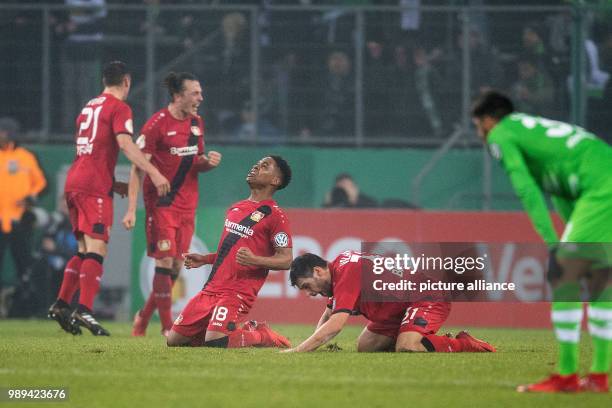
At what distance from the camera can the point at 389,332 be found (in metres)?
10.0

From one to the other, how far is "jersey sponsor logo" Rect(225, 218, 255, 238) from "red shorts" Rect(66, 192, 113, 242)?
2010 millimetres

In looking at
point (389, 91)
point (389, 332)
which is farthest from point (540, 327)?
Answer: point (389, 332)

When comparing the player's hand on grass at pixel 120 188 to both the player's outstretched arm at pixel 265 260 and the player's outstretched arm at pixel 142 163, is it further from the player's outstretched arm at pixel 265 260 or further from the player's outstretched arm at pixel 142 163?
the player's outstretched arm at pixel 265 260

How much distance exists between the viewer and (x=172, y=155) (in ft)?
40.3

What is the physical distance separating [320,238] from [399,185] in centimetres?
158

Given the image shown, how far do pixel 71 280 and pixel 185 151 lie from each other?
1704mm

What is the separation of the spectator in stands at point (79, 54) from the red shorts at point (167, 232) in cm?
501

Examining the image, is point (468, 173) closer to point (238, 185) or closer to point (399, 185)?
point (399, 185)

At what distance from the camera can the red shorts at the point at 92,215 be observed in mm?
11828

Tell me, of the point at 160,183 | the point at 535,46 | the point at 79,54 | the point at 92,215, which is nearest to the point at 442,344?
the point at 160,183

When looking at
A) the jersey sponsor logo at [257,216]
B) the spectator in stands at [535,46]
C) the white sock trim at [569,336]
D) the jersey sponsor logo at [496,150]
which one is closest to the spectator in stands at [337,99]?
the spectator in stands at [535,46]

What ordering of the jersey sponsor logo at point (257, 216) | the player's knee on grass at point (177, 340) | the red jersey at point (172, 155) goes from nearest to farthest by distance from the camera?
the jersey sponsor logo at point (257, 216)
the player's knee on grass at point (177, 340)
the red jersey at point (172, 155)

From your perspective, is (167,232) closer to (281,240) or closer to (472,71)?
(281,240)

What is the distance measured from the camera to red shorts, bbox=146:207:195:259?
39.9ft
